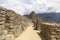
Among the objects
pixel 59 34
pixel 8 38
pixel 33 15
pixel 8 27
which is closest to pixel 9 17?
pixel 8 27

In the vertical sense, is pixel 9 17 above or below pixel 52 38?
above

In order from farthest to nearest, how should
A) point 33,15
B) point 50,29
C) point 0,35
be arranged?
point 33,15
point 50,29
point 0,35

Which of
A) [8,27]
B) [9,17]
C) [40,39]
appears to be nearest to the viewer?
[8,27]

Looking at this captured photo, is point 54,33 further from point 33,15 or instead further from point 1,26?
point 33,15

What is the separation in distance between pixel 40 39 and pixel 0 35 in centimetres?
728

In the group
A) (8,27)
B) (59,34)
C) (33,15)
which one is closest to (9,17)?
(8,27)

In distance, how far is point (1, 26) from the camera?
5156 millimetres

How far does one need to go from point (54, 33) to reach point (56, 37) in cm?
35

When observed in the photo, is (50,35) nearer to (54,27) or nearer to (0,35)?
(54,27)

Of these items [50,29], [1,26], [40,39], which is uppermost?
[1,26]

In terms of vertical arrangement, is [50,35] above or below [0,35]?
below

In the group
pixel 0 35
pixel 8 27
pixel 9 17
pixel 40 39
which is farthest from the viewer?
pixel 40 39

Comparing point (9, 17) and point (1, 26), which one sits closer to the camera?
point (1, 26)

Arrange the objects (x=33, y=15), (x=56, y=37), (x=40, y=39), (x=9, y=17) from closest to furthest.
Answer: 1. (x=9, y=17)
2. (x=56, y=37)
3. (x=40, y=39)
4. (x=33, y=15)
